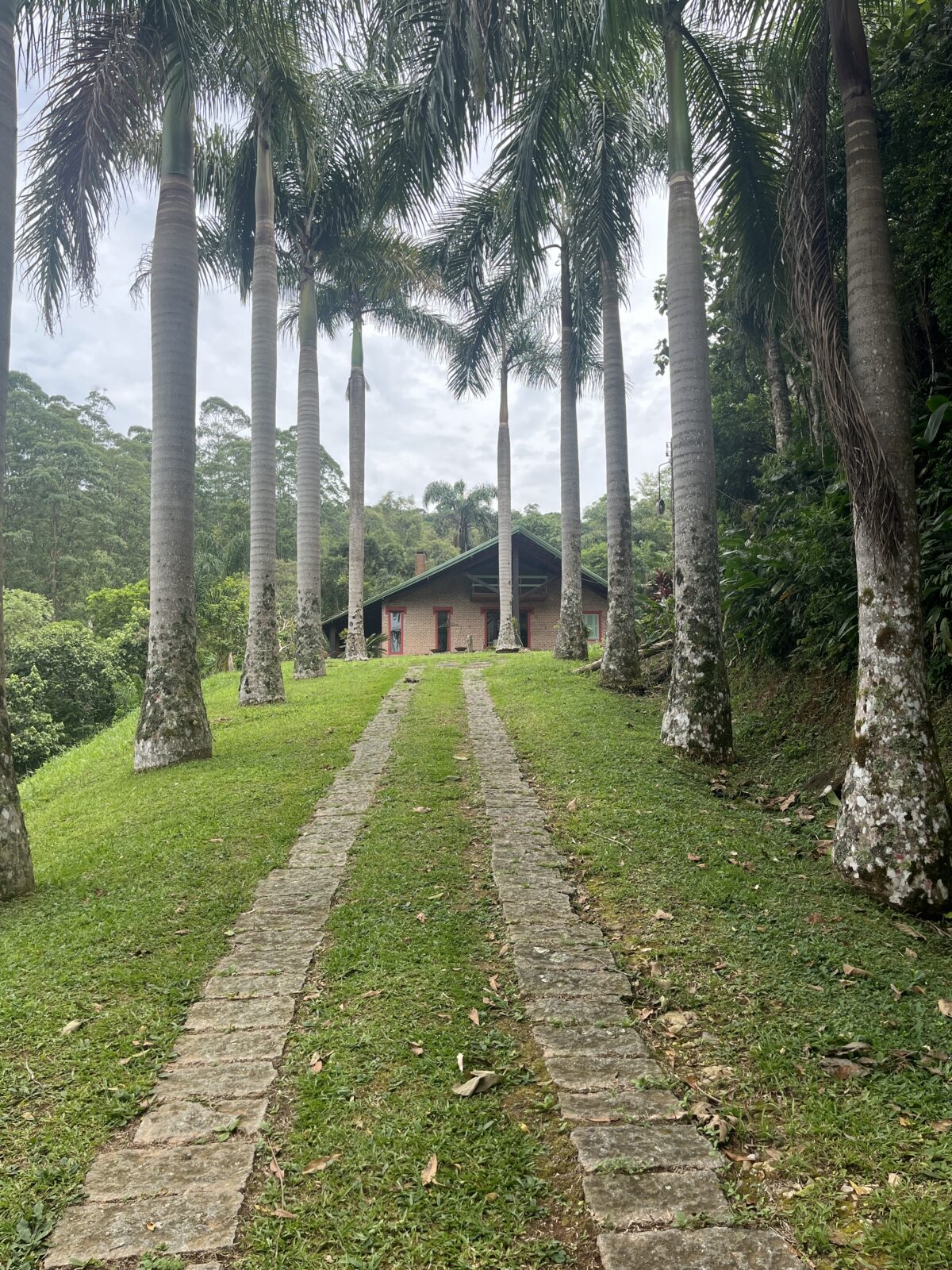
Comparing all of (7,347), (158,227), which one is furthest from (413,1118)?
(158,227)

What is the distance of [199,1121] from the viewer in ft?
8.13

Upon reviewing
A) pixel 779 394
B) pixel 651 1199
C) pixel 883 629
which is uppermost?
pixel 779 394

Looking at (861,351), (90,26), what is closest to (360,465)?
(90,26)

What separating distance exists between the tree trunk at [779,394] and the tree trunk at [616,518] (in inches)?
84.9

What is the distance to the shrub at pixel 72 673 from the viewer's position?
51.4 feet

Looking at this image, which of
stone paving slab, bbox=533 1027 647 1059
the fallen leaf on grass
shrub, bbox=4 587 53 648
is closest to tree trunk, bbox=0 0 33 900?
the fallen leaf on grass

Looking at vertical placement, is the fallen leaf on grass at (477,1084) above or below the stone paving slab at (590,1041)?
above

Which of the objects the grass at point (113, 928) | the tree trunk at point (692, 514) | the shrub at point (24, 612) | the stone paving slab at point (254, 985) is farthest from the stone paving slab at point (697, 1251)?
the shrub at point (24, 612)

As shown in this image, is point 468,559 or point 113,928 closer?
point 113,928

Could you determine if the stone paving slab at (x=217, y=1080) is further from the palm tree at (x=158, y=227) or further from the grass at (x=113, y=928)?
the palm tree at (x=158, y=227)

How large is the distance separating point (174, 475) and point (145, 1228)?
23.8 feet

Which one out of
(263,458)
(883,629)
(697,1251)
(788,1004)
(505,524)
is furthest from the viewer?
Result: (505,524)

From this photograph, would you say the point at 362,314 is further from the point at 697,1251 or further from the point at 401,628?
the point at 697,1251

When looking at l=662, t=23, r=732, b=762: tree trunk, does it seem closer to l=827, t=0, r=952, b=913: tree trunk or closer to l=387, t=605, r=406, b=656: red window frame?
l=827, t=0, r=952, b=913: tree trunk
